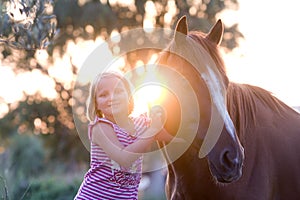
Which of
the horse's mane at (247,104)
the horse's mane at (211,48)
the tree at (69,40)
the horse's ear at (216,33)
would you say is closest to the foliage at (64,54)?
the tree at (69,40)

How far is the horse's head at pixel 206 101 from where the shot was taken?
3.40 m

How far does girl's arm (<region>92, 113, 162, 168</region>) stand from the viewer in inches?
143

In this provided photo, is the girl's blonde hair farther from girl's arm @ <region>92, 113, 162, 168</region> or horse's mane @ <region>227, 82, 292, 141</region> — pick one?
horse's mane @ <region>227, 82, 292, 141</region>

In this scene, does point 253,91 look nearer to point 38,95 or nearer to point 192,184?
point 192,184

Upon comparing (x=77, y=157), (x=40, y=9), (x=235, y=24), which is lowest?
(x=77, y=157)

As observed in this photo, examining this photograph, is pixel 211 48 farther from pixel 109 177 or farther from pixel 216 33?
pixel 109 177

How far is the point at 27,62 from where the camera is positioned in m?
18.8

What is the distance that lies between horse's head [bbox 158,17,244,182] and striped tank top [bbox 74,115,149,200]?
1.23 ft

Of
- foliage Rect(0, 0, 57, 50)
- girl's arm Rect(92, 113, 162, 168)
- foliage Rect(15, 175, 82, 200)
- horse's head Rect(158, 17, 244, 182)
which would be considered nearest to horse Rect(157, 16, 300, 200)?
horse's head Rect(158, 17, 244, 182)

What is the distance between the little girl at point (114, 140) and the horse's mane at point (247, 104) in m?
0.59

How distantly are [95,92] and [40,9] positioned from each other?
8.29 ft

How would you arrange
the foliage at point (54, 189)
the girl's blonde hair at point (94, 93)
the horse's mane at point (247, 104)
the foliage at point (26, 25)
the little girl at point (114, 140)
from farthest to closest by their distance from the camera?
the foliage at point (54, 189), the foliage at point (26, 25), the horse's mane at point (247, 104), the girl's blonde hair at point (94, 93), the little girl at point (114, 140)

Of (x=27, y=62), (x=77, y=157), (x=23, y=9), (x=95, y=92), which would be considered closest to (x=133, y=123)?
(x=95, y=92)

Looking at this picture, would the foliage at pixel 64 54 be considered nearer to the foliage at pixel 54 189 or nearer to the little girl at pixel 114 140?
the foliage at pixel 54 189
